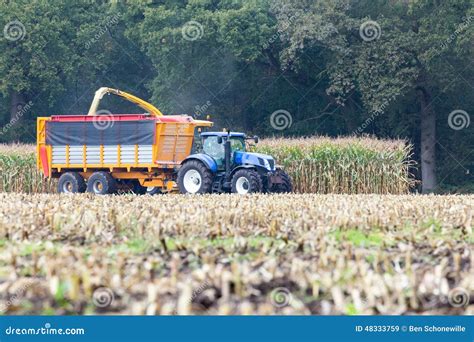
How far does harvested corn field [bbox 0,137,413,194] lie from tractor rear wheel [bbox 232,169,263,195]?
605 cm

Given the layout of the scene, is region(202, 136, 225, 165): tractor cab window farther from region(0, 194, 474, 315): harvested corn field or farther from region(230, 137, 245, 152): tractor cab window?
region(0, 194, 474, 315): harvested corn field

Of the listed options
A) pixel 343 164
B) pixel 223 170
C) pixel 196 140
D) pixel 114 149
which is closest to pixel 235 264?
pixel 223 170

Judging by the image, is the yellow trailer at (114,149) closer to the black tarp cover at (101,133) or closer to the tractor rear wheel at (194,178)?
the black tarp cover at (101,133)

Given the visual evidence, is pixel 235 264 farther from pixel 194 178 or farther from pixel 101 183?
pixel 101 183

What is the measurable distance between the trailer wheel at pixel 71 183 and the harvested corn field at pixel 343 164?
4133 mm

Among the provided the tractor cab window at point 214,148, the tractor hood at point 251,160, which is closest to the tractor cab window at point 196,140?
the tractor cab window at point 214,148

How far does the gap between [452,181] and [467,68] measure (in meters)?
4.66

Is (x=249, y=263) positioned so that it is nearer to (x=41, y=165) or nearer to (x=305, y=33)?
(x=41, y=165)

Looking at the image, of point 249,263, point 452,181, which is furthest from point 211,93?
point 249,263

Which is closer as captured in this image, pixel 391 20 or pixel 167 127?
pixel 167 127

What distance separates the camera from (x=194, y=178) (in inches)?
977

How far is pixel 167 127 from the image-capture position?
2627cm

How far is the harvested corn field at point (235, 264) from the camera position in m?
8.96

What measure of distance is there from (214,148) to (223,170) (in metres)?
0.59
